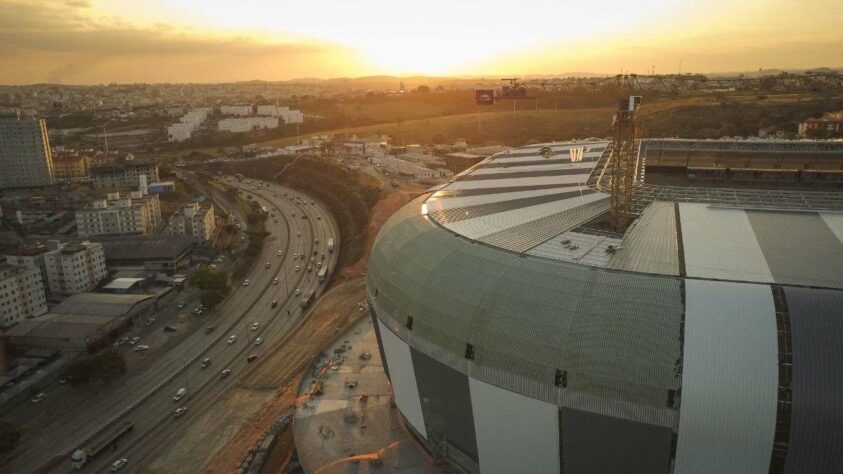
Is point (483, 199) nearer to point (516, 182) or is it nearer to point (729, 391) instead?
point (516, 182)

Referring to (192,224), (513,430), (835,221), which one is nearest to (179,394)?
(513,430)

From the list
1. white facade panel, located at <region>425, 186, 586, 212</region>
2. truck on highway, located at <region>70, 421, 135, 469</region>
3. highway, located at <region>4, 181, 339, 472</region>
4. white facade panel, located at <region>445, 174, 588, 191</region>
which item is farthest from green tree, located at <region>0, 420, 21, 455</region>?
white facade panel, located at <region>445, 174, 588, 191</region>

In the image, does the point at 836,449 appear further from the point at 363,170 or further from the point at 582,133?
the point at 582,133

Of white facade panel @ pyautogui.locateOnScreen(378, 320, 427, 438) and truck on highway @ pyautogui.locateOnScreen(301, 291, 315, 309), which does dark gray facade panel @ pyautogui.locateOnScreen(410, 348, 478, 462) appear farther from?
truck on highway @ pyautogui.locateOnScreen(301, 291, 315, 309)

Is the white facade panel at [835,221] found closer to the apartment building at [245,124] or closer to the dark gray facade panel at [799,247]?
the dark gray facade panel at [799,247]

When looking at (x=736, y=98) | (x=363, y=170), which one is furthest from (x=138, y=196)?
(x=736, y=98)

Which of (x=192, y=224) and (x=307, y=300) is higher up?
(x=192, y=224)

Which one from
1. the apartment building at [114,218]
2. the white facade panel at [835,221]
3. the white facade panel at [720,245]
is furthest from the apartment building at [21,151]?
the white facade panel at [835,221]

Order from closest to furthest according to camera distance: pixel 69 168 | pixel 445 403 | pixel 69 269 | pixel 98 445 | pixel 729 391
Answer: pixel 729 391 → pixel 445 403 → pixel 98 445 → pixel 69 269 → pixel 69 168
